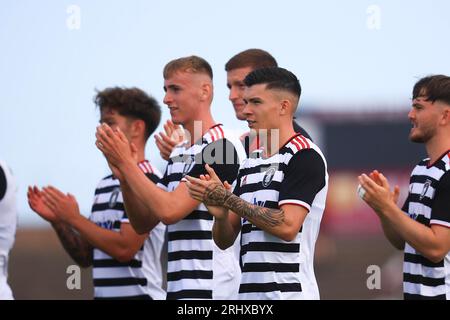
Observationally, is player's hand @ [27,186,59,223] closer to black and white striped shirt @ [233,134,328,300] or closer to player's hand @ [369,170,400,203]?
black and white striped shirt @ [233,134,328,300]

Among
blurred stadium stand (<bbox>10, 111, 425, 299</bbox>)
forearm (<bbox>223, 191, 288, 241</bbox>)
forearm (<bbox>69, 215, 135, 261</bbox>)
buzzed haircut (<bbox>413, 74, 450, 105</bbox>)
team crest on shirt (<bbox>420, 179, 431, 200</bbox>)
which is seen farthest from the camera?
blurred stadium stand (<bbox>10, 111, 425, 299</bbox>)

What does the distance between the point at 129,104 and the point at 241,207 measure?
3.11 meters

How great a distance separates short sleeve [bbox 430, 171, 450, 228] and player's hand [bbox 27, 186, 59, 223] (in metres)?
3.67

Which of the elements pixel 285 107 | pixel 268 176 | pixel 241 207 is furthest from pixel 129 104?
pixel 241 207

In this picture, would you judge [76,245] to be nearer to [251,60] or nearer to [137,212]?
[137,212]

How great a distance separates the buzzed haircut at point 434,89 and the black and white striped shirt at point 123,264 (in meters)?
2.74

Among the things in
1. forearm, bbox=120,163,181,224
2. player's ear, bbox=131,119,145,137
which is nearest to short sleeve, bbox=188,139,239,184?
forearm, bbox=120,163,181,224

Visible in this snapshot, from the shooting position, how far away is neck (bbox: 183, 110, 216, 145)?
9391mm

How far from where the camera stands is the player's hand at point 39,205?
10.4 meters

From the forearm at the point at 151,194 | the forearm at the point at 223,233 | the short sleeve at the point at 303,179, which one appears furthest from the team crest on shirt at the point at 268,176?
the forearm at the point at 151,194

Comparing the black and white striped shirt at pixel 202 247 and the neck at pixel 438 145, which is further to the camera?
the black and white striped shirt at pixel 202 247

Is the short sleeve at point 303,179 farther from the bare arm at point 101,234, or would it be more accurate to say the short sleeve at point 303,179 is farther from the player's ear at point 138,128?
the player's ear at point 138,128
